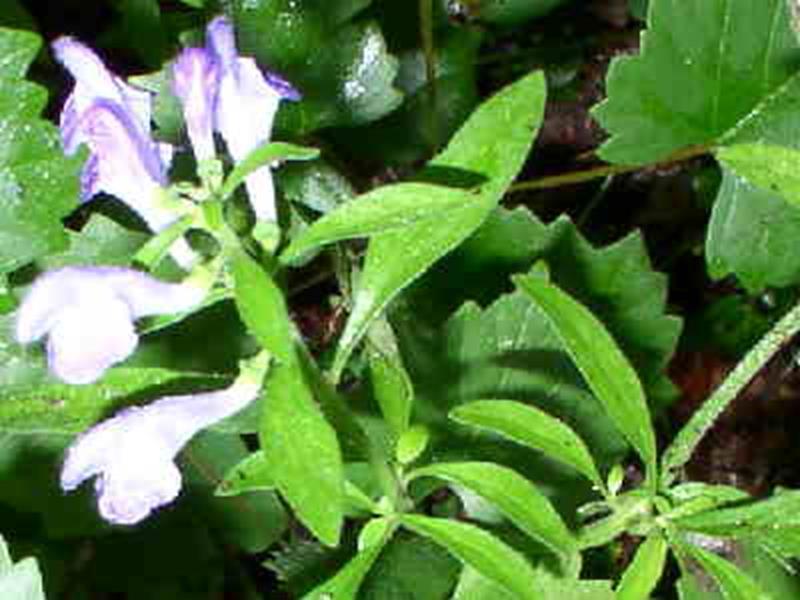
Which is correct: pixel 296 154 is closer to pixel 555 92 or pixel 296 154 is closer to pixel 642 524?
pixel 642 524

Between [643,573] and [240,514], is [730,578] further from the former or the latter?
[240,514]

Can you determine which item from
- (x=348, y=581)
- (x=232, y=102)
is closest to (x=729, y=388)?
(x=348, y=581)

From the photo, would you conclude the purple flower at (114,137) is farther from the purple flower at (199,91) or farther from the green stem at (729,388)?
the green stem at (729,388)

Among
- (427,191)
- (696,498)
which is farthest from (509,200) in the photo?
(427,191)

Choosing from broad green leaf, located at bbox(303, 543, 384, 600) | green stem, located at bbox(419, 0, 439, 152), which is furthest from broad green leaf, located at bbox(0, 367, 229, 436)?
green stem, located at bbox(419, 0, 439, 152)

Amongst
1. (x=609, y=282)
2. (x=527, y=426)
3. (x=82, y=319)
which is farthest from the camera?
(x=609, y=282)

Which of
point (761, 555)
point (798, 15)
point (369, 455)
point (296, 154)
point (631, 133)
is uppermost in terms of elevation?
point (296, 154)

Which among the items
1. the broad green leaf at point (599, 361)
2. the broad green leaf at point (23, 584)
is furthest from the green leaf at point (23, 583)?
the broad green leaf at point (599, 361)
